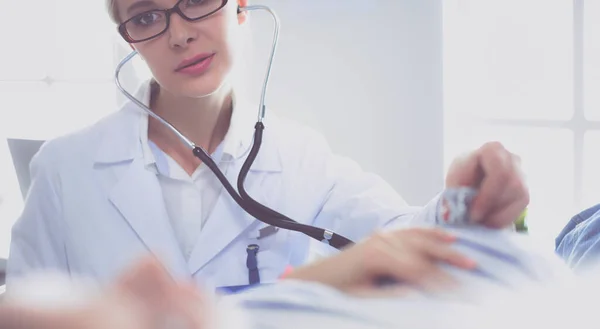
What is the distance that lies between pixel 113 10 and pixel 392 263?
2.03 feet

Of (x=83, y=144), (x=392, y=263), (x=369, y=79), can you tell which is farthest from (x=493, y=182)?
(x=369, y=79)

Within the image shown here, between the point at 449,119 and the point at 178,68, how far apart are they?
2.49 feet

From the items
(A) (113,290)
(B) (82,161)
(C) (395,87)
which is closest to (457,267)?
(A) (113,290)

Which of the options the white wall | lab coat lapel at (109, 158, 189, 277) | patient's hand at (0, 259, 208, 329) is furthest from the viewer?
the white wall

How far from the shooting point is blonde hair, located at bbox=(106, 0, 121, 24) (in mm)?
680

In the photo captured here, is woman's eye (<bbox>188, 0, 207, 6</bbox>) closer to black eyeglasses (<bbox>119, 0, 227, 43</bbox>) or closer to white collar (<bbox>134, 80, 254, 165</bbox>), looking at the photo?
black eyeglasses (<bbox>119, 0, 227, 43</bbox>)

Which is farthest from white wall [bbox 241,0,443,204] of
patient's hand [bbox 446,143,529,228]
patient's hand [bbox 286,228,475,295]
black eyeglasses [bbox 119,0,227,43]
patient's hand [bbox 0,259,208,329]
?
patient's hand [bbox 0,259,208,329]

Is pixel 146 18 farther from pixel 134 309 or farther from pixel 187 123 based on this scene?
pixel 134 309

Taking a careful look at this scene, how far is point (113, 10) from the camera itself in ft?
2.27

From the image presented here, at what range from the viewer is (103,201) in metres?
0.69

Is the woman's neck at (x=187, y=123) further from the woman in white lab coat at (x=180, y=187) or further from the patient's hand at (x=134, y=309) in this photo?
the patient's hand at (x=134, y=309)

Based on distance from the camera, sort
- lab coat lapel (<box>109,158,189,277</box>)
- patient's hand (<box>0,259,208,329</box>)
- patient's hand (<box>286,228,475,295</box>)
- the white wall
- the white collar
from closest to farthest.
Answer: patient's hand (<box>0,259,208,329</box>) < patient's hand (<box>286,228,475,295</box>) < lab coat lapel (<box>109,158,189,277</box>) < the white collar < the white wall

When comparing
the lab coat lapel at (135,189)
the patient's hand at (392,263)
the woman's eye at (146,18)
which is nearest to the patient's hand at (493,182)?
the patient's hand at (392,263)

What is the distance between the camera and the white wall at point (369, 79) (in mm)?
1146
